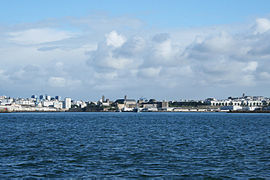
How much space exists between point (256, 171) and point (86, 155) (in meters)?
11.3

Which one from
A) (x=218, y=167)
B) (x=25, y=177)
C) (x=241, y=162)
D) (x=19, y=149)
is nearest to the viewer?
(x=25, y=177)

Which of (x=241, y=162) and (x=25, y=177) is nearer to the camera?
(x=25, y=177)

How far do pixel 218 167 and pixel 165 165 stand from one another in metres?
2.97

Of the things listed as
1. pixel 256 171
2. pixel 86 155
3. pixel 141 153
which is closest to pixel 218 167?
pixel 256 171

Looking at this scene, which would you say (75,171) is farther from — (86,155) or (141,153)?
(141,153)

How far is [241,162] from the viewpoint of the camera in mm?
23828

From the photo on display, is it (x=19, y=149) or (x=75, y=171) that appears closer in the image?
(x=75, y=171)

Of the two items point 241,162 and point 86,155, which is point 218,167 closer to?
point 241,162

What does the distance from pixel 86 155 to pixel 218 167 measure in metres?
9.18

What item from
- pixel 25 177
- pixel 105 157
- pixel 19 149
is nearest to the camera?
pixel 25 177

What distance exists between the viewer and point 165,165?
2256cm

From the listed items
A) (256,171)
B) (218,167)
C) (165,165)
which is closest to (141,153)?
(165,165)

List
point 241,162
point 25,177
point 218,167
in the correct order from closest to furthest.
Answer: point 25,177 → point 218,167 → point 241,162

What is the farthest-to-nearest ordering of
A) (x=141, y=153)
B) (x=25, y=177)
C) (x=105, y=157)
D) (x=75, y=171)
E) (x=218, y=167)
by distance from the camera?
1. (x=141, y=153)
2. (x=105, y=157)
3. (x=218, y=167)
4. (x=75, y=171)
5. (x=25, y=177)
